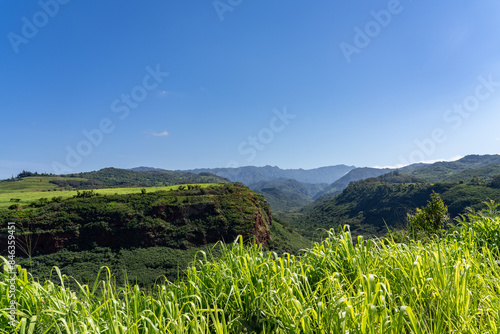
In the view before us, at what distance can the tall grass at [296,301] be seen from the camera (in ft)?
7.98

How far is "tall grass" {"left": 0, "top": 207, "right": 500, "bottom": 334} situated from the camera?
243cm

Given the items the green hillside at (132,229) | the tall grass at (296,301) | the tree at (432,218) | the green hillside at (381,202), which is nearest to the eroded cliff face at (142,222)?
the green hillside at (132,229)

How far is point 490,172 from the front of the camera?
178 meters

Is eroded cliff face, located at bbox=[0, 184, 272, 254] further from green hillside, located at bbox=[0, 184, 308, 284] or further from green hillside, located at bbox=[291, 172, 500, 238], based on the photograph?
green hillside, located at bbox=[291, 172, 500, 238]

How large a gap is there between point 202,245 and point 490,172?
222 metres

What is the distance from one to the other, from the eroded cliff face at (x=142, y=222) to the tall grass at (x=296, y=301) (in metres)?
52.6

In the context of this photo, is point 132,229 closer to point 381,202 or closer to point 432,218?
point 432,218

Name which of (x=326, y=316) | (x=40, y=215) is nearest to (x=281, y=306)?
(x=326, y=316)

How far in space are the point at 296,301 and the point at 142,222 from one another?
61.4m

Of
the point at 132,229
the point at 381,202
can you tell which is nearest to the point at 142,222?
the point at 132,229

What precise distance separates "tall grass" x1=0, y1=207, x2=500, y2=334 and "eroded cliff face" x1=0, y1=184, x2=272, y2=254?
173 feet

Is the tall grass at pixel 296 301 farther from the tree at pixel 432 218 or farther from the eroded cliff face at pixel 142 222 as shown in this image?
the eroded cliff face at pixel 142 222

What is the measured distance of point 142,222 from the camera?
57.0 metres

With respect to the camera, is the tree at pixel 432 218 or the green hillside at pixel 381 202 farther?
the green hillside at pixel 381 202
